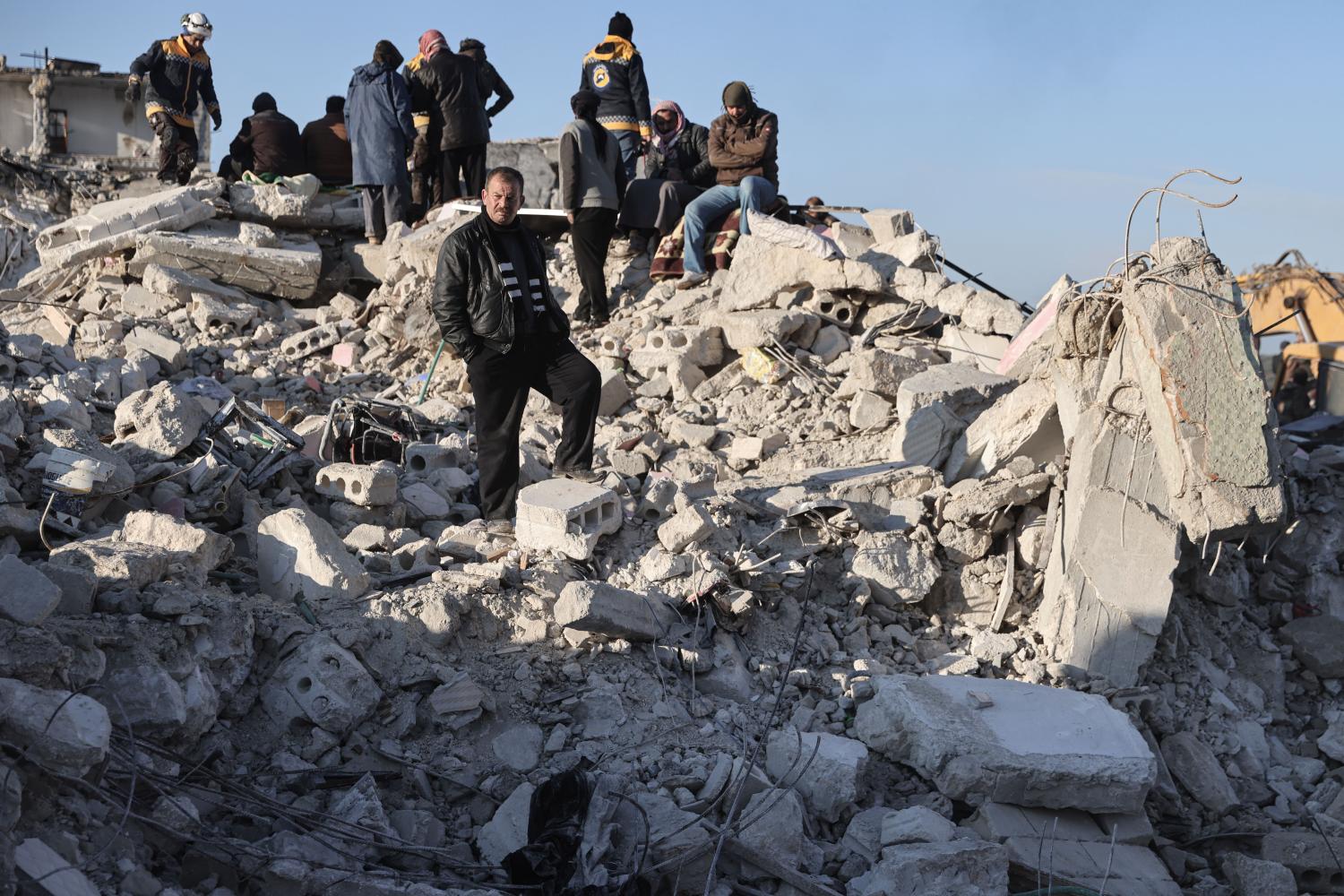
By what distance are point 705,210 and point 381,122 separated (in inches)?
117

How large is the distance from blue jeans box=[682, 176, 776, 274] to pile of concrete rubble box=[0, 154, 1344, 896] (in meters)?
1.44

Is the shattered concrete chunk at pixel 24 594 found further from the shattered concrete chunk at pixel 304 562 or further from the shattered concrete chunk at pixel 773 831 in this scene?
the shattered concrete chunk at pixel 773 831

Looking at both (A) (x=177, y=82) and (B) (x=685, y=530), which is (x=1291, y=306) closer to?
(B) (x=685, y=530)

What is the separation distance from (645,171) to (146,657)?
7.77 meters

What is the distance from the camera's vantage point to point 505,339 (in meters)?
6.06

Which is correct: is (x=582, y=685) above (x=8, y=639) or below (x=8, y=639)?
below

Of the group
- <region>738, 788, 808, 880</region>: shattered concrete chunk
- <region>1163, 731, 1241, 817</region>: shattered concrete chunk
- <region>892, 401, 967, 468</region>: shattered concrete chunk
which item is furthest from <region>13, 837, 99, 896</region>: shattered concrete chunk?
<region>892, 401, 967, 468</region>: shattered concrete chunk

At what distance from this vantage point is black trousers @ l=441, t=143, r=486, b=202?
1109cm

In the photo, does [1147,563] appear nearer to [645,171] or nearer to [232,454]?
[232,454]

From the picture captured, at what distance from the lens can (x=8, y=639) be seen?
3.65 meters

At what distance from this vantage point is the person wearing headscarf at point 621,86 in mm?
10656

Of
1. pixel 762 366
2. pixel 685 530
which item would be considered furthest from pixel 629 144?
pixel 685 530

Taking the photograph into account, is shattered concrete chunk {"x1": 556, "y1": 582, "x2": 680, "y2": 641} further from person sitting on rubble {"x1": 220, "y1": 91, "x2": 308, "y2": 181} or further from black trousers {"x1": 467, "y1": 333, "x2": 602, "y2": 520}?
person sitting on rubble {"x1": 220, "y1": 91, "x2": 308, "y2": 181}

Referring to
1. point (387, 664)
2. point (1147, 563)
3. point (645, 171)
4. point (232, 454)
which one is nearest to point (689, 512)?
point (387, 664)
